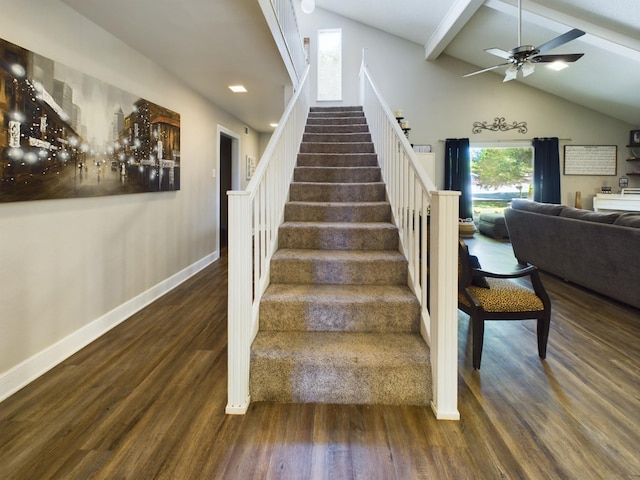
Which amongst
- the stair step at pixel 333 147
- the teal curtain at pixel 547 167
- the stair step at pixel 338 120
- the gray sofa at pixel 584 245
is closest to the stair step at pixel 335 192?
the stair step at pixel 333 147

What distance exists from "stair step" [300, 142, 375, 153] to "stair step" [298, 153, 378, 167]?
Answer: 33cm

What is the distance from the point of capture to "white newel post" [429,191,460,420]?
64.3 inches

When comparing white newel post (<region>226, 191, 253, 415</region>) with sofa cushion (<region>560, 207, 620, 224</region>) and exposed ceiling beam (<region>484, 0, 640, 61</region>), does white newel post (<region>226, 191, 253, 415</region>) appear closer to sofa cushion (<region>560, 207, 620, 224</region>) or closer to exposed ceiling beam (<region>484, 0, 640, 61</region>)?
sofa cushion (<region>560, 207, 620, 224</region>)

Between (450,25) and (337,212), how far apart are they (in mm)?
4763

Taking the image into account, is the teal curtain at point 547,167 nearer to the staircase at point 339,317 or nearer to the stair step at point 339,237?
the staircase at point 339,317

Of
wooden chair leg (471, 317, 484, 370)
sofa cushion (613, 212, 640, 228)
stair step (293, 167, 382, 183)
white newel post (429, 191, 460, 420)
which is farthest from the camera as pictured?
stair step (293, 167, 382, 183)

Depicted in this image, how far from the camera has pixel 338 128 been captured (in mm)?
5043

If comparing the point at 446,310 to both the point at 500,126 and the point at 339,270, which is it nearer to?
the point at 339,270

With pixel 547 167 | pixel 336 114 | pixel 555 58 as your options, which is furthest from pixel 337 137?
pixel 547 167

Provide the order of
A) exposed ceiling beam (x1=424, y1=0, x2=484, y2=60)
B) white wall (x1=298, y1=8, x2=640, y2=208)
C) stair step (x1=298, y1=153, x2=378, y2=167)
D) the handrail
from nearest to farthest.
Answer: the handrail → stair step (x1=298, y1=153, x2=378, y2=167) → exposed ceiling beam (x1=424, y1=0, x2=484, y2=60) → white wall (x1=298, y1=8, x2=640, y2=208)

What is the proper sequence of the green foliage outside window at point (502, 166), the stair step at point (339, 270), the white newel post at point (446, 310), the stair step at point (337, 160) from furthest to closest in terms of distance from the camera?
1. the green foliage outside window at point (502, 166)
2. the stair step at point (337, 160)
3. the stair step at point (339, 270)
4. the white newel post at point (446, 310)

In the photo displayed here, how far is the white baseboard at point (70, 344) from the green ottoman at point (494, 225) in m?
6.18

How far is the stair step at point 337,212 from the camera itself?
3004mm

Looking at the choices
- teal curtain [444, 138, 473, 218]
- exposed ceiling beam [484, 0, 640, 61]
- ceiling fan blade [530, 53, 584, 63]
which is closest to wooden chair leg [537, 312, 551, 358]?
ceiling fan blade [530, 53, 584, 63]
